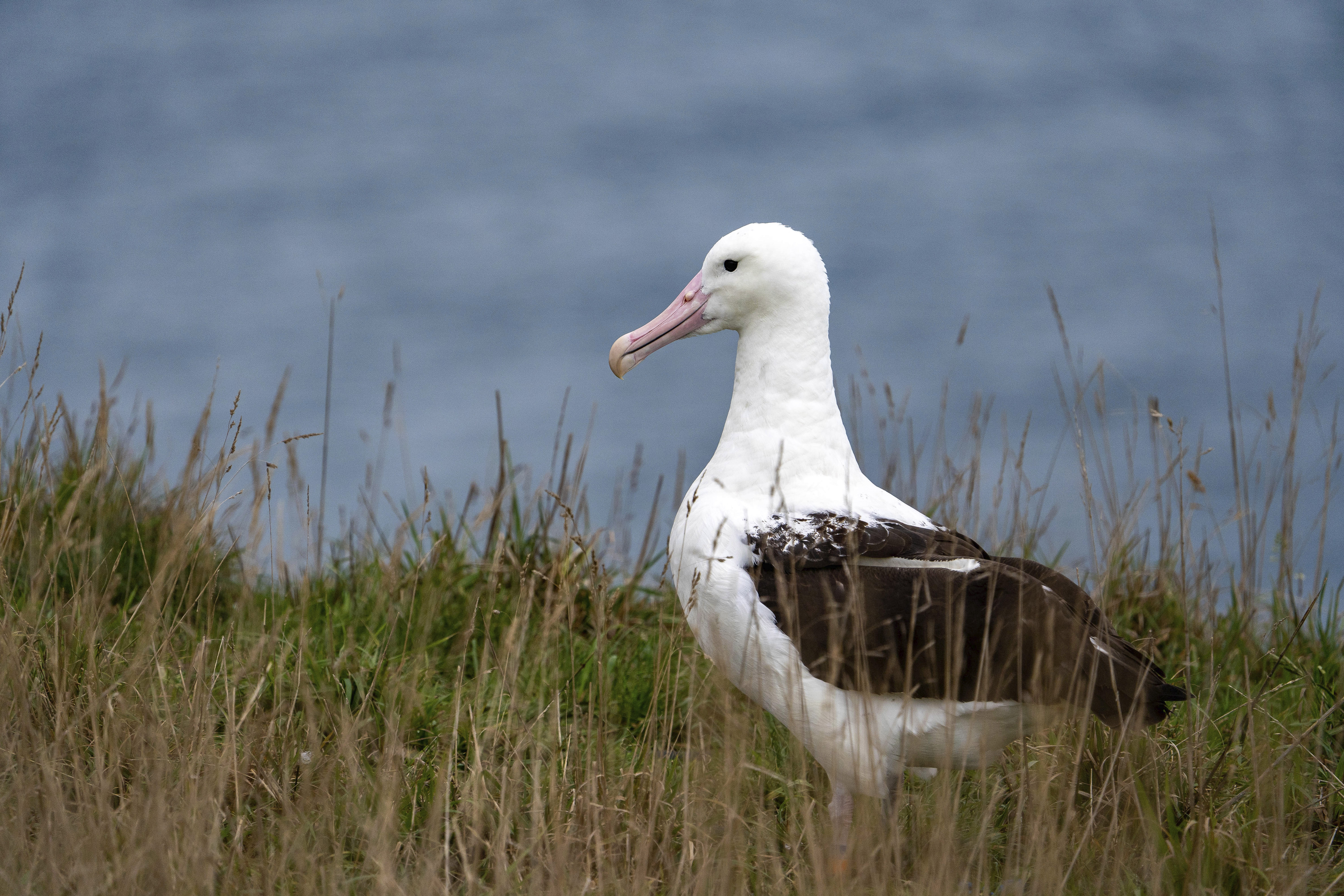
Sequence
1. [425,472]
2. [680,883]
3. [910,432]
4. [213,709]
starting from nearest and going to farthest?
[680,883] → [425,472] → [213,709] → [910,432]

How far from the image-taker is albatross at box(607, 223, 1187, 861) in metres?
3.21

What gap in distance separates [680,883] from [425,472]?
1194 millimetres

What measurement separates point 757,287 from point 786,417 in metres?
0.45

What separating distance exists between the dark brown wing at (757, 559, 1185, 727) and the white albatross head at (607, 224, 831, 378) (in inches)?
37.0

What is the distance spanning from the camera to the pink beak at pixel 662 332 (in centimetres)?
420

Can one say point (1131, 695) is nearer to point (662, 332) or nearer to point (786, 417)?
point (786, 417)

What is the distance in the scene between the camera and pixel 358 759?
3281mm

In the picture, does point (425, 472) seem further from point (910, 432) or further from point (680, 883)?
point (910, 432)

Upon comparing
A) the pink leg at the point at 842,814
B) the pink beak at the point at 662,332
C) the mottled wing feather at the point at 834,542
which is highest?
the pink beak at the point at 662,332

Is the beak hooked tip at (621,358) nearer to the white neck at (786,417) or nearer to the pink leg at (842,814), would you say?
the white neck at (786,417)

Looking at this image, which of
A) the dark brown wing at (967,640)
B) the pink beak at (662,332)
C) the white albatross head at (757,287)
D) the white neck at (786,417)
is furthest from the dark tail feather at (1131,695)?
the pink beak at (662,332)

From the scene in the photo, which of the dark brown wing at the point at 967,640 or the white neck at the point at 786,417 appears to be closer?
the dark brown wing at the point at 967,640

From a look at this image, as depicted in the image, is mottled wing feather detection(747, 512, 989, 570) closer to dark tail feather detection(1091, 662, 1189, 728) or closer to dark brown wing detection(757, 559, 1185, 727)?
dark brown wing detection(757, 559, 1185, 727)

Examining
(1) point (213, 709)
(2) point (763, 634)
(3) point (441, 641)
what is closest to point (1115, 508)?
(2) point (763, 634)
